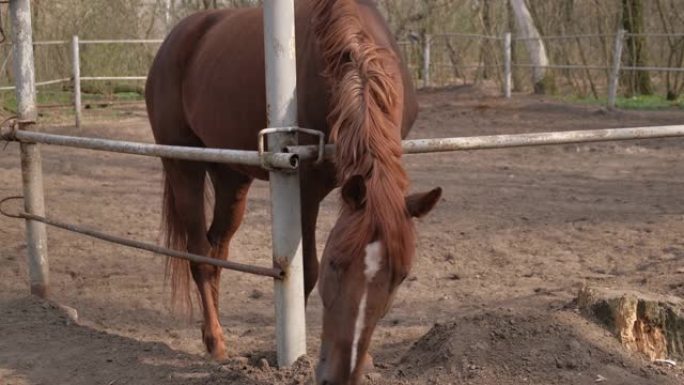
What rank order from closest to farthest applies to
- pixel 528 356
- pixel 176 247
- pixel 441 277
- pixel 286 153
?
pixel 286 153
pixel 528 356
pixel 176 247
pixel 441 277

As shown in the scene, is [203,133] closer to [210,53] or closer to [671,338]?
[210,53]

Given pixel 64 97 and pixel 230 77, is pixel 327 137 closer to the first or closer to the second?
pixel 230 77

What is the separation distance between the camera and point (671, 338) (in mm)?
3445

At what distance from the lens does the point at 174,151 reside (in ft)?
11.2

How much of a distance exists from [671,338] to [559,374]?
79 centimetres

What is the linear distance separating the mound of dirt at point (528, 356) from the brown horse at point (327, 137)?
2.20ft

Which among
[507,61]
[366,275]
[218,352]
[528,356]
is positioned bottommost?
[218,352]

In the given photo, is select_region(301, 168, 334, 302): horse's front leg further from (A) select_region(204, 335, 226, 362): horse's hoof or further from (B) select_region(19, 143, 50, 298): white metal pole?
(B) select_region(19, 143, 50, 298): white metal pole

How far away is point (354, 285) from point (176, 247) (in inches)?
99.0

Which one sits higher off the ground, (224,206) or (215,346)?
(224,206)

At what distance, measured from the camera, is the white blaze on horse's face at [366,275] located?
7.60 ft

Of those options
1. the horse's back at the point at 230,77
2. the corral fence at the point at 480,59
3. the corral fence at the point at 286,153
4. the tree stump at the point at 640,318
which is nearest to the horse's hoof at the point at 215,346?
the corral fence at the point at 286,153

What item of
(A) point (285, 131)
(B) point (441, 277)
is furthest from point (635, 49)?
(A) point (285, 131)

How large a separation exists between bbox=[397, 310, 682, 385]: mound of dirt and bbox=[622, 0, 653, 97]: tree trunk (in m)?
15.5
